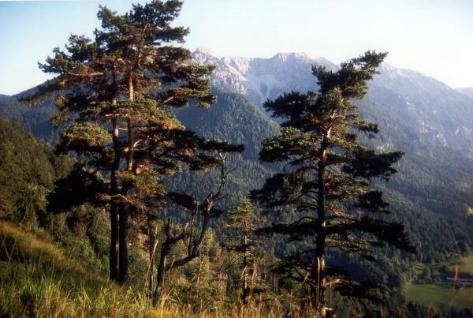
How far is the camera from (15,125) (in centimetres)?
8375

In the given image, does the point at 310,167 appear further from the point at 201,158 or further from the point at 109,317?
the point at 109,317

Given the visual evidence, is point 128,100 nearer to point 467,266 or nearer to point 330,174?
point 330,174

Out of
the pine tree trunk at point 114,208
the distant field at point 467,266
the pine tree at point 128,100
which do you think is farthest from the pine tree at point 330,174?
the distant field at point 467,266

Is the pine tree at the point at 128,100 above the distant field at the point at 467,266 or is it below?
above

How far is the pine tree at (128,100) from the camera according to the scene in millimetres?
13766

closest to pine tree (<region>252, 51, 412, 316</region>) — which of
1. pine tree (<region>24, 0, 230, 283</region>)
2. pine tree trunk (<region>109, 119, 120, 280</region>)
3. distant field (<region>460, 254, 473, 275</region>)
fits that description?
pine tree (<region>24, 0, 230, 283</region>)

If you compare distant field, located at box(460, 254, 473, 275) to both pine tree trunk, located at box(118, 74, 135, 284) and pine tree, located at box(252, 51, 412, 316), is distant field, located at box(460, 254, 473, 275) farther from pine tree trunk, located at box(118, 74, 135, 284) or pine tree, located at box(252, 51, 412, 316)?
pine tree trunk, located at box(118, 74, 135, 284)

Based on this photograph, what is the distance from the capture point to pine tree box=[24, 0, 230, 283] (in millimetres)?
13766

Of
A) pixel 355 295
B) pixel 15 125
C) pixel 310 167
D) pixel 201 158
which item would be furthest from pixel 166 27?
pixel 15 125

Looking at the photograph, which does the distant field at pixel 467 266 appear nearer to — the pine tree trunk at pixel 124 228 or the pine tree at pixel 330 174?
the pine tree at pixel 330 174

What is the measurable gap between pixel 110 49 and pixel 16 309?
13.3 metres

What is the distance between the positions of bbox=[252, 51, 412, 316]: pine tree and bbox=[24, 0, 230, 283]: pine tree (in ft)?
11.7

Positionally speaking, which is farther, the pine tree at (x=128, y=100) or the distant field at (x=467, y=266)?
the distant field at (x=467, y=266)

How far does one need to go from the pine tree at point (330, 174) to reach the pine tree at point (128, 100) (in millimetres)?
3568
